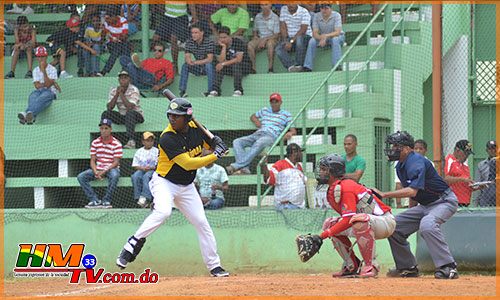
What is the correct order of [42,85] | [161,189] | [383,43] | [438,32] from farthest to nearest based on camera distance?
1. [42,85]
2. [383,43]
3. [438,32]
4. [161,189]

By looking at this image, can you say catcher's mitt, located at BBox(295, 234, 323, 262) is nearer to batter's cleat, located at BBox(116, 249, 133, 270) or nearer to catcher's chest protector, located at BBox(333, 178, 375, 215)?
catcher's chest protector, located at BBox(333, 178, 375, 215)

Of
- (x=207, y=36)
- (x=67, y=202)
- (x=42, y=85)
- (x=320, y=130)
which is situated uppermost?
(x=207, y=36)

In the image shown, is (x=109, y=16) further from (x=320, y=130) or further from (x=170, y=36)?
(x=320, y=130)

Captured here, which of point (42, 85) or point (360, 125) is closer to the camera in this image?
point (360, 125)

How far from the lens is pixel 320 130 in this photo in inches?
484

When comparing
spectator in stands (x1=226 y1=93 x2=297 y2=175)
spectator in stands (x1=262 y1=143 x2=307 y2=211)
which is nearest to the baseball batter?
spectator in stands (x1=262 y1=143 x2=307 y2=211)

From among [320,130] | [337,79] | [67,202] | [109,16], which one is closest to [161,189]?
[67,202]

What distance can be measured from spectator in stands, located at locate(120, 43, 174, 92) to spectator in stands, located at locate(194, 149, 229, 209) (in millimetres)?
3119

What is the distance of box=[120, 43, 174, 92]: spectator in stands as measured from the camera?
44.5 feet

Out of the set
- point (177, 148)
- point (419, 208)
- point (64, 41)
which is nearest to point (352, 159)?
point (419, 208)

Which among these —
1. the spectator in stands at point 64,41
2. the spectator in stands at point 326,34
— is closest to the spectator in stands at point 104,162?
the spectator in stands at point 64,41

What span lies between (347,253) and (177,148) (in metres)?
2.26

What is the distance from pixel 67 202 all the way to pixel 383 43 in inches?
233

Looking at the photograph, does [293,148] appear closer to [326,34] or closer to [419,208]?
[419,208]
